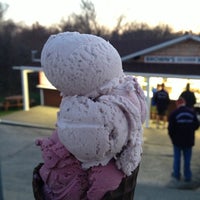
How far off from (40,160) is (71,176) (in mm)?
6518

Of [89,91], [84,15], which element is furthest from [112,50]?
[84,15]

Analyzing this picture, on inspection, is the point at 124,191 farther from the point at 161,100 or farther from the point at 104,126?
the point at 161,100

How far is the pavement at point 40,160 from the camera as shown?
16.4 feet

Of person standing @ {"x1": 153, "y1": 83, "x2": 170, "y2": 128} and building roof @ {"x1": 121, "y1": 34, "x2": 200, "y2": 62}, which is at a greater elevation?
building roof @ {"x1": 121, "y1": 34, "x2": 200, "y2": 62}

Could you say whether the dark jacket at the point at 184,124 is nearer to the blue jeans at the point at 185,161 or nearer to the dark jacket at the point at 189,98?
the blue jeans at the point at 185,161

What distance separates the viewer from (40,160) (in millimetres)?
7957

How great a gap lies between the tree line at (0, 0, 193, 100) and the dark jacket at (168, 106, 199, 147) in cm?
1425

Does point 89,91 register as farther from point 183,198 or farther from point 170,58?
point 170,58

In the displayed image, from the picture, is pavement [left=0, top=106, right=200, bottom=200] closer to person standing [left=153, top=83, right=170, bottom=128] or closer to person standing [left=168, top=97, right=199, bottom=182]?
person standing [left=153, top=83, right=170, bottom=128]

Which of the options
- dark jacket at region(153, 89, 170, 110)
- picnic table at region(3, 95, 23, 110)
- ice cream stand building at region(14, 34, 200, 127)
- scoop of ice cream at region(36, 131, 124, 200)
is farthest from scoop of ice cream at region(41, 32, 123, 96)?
picnic table at region(3, 95, 23, 110)

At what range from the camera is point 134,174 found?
5.66 ft

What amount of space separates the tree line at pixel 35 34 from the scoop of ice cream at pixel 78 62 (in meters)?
18.6

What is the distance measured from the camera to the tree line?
22.5 metres

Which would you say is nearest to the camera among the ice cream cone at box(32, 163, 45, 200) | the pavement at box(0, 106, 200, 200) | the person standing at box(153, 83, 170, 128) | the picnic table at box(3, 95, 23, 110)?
the ice cream cone at box(32, 163, 45, 200)
